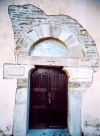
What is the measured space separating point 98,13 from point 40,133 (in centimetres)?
354

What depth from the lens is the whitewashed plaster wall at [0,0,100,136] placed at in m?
3.23

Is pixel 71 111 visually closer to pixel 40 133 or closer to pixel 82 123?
pixel 82 123

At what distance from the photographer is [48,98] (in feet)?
11.9

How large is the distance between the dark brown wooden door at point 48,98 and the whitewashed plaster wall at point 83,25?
1.93ft

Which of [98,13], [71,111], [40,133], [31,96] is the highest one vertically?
[98,13]

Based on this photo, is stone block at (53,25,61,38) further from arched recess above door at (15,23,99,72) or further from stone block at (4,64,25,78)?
stone block at (4,64,25,78)

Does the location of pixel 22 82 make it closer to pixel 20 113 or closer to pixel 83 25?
pixel 20 113

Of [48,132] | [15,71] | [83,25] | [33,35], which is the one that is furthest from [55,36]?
[48,132]

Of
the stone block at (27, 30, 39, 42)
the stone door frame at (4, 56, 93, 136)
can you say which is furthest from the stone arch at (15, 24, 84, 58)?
the stone door frame at (4, 56, 93, 136)

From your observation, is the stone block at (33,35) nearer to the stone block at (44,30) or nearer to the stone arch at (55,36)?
the stone arch at (55,36)

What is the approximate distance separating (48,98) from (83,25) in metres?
2.21

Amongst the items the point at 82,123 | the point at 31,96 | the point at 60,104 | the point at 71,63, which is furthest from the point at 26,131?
the point at 71,63

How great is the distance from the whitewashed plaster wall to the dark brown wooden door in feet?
1.93

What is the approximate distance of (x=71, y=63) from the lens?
3.36 meters
